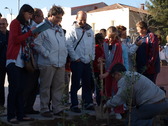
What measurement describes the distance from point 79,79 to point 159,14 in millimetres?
34745

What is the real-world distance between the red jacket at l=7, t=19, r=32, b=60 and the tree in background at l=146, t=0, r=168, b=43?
113 feet

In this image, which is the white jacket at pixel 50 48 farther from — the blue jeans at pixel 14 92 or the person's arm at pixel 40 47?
the blue jeans at pixel 14 92

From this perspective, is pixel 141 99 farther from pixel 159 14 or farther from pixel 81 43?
pixel 159 14

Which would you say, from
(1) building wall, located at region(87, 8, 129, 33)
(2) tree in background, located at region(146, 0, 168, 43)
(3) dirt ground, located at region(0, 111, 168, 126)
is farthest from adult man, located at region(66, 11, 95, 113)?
(1) building wall, located at region(87, 8, 129, 33)

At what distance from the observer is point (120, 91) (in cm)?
475

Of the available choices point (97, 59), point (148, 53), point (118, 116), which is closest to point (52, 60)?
point (97, 59)

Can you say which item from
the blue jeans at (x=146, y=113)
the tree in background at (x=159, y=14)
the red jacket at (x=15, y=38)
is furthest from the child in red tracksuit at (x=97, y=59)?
the tree in background at (x=159, y=14)

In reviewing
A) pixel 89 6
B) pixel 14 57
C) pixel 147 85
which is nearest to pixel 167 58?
pixel 147 85

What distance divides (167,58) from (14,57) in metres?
5.74

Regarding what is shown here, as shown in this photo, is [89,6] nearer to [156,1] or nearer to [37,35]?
[156,1]

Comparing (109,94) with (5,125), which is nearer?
(5,125)

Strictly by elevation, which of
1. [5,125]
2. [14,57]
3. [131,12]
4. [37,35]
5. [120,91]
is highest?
[131,12]

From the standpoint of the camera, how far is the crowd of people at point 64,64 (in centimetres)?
496

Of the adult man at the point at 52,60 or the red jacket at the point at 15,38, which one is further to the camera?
the adult man at the point at 52,60
